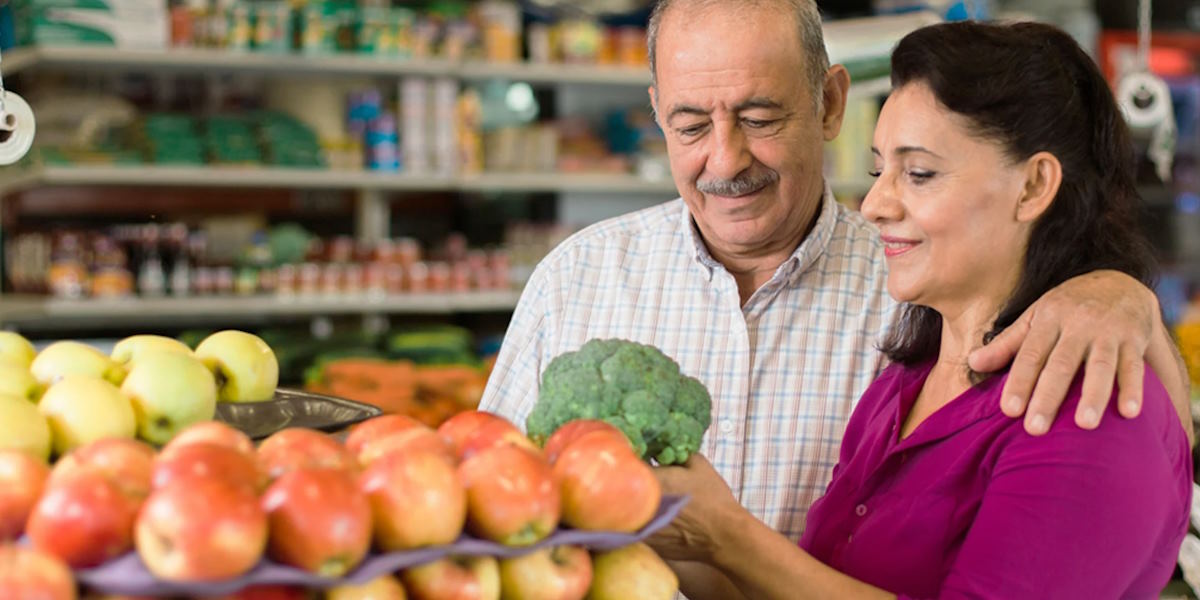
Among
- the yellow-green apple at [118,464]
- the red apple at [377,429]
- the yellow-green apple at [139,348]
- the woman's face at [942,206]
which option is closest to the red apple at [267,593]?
the yellow-green apple at [118,464]

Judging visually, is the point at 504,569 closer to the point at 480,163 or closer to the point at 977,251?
the point at 977,251

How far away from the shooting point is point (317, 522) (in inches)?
37.3

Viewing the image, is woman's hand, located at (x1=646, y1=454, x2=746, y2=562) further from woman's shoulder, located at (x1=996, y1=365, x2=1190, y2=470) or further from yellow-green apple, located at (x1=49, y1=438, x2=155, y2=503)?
yellow-green apple, located at (x1=49, y1=438, x2=155, y2=503)

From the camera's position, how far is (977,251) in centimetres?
159

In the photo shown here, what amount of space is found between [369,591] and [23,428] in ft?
1.41

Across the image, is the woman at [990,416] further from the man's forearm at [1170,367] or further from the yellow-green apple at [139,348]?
the yellow-green apple at [139,348]

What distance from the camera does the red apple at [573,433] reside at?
1222mm

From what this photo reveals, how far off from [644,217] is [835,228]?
369 mm

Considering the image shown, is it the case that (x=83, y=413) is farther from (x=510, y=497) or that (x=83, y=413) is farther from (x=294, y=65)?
(x=294, y=65)

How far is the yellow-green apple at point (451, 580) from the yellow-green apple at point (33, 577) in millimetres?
273

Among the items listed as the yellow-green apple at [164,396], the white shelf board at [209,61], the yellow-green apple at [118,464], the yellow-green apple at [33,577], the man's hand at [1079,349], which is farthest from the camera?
the white shelf board at [209,61]

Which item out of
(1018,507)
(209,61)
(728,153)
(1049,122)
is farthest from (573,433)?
(209,61)

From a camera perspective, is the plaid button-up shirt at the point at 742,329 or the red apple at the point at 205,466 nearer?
the red apple at the point at 205,466

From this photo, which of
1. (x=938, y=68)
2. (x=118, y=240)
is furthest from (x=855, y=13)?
(x=938, y=68)
